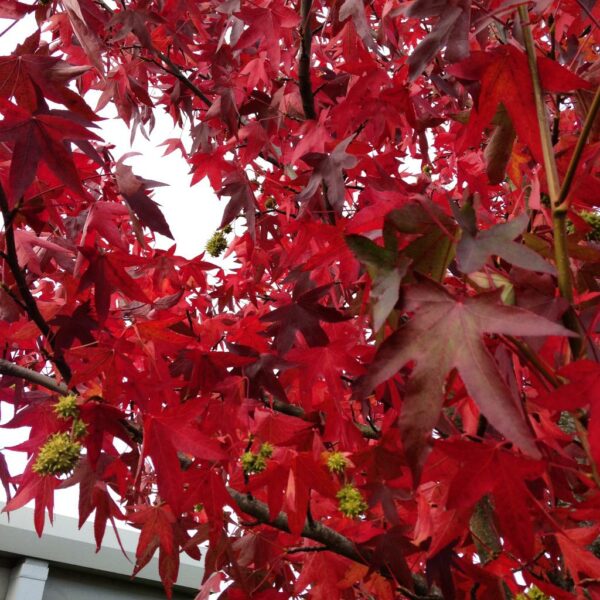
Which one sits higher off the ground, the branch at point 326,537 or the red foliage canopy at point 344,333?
the red foliage canopy at point 344,333

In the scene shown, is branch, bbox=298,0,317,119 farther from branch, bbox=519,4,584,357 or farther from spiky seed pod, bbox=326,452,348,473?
spiky seed pod, bbox=326,452,348,473

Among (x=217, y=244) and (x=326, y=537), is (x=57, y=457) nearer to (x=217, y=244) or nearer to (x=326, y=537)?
(x=326, y=537)

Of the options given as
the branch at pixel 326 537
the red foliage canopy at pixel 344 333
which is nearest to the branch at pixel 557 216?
the red foliage canopy at pixel 344 333

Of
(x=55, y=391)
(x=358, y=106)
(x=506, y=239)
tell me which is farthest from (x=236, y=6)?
(x=506, y=239)

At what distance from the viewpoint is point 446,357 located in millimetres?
523

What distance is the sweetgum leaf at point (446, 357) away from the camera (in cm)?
49

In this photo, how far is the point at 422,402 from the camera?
0.50m

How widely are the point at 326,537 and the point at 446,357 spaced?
65 centimetres

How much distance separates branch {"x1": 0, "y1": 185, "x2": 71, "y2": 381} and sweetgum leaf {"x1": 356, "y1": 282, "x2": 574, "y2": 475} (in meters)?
0.54

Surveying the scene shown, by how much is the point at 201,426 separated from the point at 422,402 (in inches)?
24.9

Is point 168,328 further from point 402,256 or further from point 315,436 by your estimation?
point 402,256

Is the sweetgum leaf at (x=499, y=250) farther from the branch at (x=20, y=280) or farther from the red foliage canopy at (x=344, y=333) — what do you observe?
the branch at (x=20, y=280)

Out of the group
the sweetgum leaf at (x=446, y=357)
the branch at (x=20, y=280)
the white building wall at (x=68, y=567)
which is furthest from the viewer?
the white building wall at (x=68, y=567)

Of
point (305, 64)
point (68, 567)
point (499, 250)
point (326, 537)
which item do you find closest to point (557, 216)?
point (499, 250)
